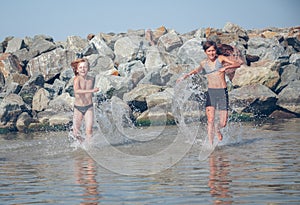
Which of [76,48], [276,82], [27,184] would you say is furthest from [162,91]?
[27,184]

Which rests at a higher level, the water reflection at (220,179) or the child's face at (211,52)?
the child's face at (211,52)

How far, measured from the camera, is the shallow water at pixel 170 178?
5.26m

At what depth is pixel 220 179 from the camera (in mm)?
6156

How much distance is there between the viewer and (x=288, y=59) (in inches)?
810

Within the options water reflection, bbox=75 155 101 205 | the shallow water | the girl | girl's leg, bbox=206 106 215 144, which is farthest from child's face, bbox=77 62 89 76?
girl's leg, bbox=206 106 215 144

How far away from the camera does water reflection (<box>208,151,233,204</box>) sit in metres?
5.12

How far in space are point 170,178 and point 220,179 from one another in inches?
23.5

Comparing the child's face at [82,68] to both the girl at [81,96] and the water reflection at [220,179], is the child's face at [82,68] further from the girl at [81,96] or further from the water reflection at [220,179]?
the water reflection at [220,179]

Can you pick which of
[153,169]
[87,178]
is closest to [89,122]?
[153,169]

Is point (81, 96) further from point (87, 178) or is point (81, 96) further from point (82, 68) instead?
point (87, 178)

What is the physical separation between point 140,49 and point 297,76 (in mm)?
6587

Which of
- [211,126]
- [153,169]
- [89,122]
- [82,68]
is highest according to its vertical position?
[82,68]

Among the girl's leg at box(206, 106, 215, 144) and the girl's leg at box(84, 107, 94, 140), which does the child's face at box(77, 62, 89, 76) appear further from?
the girl's leg at box(206, 106, 215, 144)

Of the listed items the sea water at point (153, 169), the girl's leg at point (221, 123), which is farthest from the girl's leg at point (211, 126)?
the sea water at point (153, 169)
